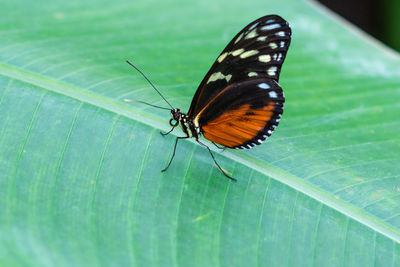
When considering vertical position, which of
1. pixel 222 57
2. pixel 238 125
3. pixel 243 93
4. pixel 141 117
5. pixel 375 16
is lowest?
pixel 141 117

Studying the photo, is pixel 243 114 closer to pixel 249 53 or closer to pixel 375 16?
pixel 249 53

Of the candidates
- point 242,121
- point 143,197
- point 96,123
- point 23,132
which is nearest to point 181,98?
point 242,121

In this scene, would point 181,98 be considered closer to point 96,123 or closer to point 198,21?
point 96,123

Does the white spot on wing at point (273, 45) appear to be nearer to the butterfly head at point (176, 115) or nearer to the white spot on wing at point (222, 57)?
the white spot on wing at point (222, 57)

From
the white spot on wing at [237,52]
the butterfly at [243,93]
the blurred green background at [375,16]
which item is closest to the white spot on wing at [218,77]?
the butterfly at [243,93]

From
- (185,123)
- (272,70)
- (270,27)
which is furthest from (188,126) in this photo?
(270,27)

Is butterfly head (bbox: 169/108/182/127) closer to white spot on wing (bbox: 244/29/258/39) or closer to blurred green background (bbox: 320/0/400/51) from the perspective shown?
white spot on wing (bbox: 244/29/258/39)
